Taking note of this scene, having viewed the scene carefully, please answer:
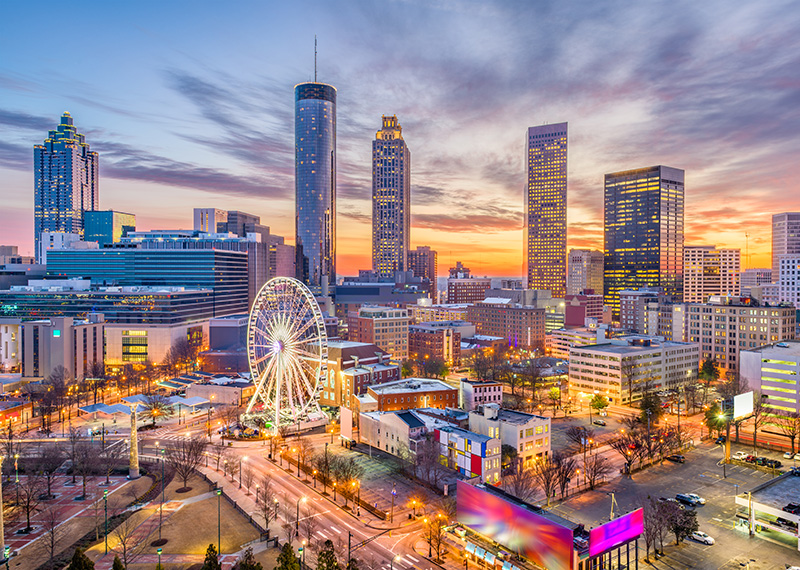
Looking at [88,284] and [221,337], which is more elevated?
[88,284]

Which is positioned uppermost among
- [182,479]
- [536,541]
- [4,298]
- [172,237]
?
[172,237]

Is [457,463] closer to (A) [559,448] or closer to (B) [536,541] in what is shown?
(A) [559,448]

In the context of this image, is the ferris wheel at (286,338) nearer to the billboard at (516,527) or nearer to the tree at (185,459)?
the tree at (185,459)

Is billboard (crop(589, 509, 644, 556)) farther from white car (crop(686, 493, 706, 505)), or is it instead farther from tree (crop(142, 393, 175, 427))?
tree (crop(142, 393, 175, 427))

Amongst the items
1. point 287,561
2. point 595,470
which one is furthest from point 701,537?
point 287,561

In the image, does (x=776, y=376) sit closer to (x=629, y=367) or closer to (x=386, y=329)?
(x=629, y=367)

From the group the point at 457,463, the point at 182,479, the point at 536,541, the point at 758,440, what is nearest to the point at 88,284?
the point at 182,479
